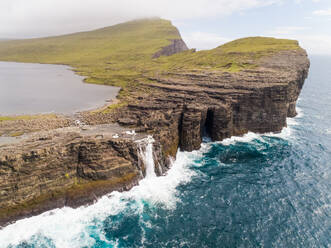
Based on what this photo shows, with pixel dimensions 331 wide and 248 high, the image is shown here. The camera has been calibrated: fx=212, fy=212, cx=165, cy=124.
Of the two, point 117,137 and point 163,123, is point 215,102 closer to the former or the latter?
point 163,123

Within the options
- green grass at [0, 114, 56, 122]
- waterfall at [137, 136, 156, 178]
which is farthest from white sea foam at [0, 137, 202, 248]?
green grass at [0, 114, 56, 122]

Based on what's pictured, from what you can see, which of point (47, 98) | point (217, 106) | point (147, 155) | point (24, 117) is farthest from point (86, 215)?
point (47, 98)

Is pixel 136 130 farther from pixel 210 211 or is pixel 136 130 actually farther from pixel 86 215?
pixel 210 211

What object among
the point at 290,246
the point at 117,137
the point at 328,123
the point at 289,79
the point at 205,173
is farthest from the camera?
the point at 328,123

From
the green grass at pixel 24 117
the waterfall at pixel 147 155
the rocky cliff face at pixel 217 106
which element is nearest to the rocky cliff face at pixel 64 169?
the waterfall at pixel 147 155

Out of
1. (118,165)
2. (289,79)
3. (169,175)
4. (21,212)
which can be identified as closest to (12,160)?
(21,212)

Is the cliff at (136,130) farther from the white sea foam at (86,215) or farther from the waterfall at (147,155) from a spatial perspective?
the white sea foam at (86,215)

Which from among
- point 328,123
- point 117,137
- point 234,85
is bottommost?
point 328,123
